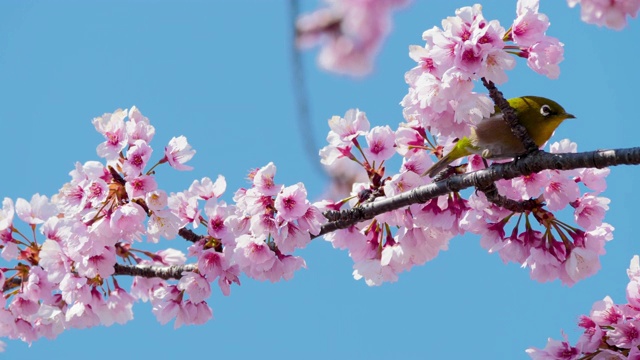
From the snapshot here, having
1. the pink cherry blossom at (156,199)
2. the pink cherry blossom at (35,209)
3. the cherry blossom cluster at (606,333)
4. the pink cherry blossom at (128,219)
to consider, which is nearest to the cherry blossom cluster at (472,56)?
the cherry blossom cluster at (606,333)

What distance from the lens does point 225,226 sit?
4.58 m

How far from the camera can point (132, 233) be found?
4.41m

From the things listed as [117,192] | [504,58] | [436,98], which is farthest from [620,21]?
[117,192]

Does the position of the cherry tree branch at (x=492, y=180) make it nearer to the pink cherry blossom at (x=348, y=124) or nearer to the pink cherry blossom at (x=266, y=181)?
the pink cherry blossom at (x=266, y=181)

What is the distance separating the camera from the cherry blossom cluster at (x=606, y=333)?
165 inches

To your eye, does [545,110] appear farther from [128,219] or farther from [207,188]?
[128,219]

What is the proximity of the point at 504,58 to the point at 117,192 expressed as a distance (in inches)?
83.8

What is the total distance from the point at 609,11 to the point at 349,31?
1387mm

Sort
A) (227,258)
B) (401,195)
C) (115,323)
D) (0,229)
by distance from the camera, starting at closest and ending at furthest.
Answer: (401,195), (227,258), (0,229), (115,323)

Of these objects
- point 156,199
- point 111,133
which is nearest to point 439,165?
point 156,199

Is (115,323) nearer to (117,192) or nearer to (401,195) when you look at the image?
(117,192)

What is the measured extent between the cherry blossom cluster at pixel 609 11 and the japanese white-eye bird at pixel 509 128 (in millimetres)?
961

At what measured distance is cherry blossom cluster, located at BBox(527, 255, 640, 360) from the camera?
4.20 m

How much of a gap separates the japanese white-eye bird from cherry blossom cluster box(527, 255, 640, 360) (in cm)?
91
